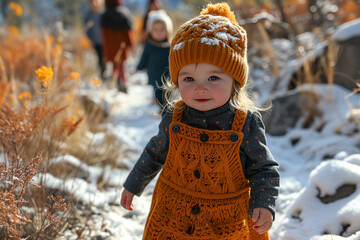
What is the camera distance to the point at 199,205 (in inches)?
57.7

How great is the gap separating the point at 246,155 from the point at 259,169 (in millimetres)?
82

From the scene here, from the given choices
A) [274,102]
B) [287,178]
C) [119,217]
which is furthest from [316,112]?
[119,217]

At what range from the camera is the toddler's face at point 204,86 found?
4.72ft

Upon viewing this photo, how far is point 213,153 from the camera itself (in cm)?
148

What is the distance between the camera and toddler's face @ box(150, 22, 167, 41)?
4.40 metres

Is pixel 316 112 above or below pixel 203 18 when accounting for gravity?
below

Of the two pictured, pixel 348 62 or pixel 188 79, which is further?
pixel 348 62

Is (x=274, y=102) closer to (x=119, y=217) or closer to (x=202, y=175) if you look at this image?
(x=119, y=217)

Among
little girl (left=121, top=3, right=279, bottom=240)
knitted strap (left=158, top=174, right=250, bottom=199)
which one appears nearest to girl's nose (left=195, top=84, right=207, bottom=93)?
little girl (left=121, top=3, right=279, bottom=240)

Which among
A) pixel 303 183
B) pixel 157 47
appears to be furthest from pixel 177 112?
pixel 157 47

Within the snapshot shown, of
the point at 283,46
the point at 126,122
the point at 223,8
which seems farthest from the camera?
the point at 283,46

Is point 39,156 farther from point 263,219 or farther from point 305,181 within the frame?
point 305,181

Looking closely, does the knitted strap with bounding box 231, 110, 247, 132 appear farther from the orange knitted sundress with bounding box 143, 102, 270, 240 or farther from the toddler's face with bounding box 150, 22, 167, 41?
the toddler's face with bounding box 150, 22, 167, 41

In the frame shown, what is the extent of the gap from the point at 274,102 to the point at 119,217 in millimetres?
2494
